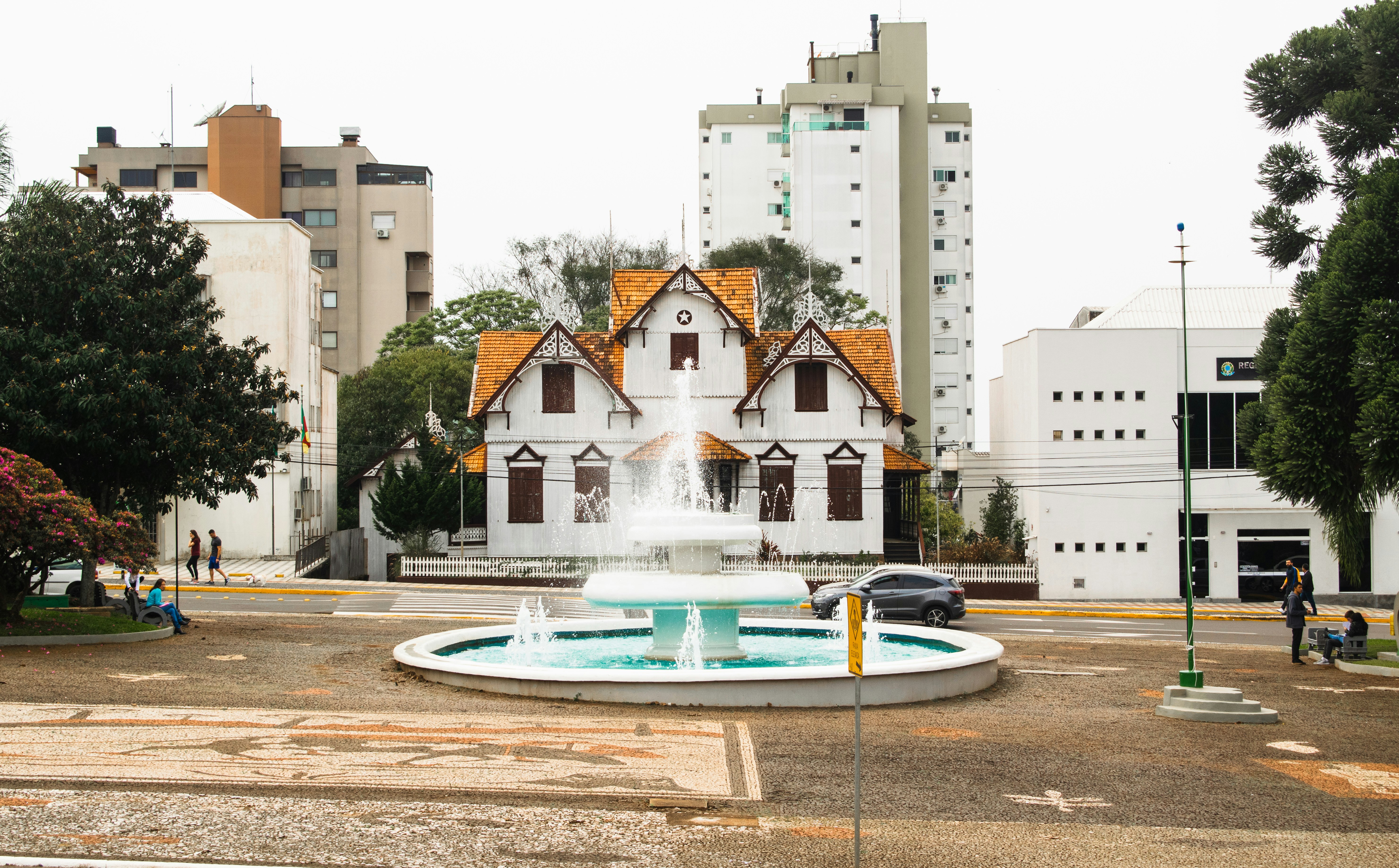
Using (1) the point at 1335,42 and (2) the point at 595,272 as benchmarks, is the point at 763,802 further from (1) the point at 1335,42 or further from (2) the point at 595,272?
(2) the point at 595,272

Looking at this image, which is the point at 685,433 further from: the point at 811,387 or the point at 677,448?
the point at 811,387

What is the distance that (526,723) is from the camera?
48.5 ft

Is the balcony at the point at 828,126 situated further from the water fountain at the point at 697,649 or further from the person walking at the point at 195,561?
the water fountain at the point at 697,649

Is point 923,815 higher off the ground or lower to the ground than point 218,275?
lower

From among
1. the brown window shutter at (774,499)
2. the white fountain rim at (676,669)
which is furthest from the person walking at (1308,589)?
the brown window shutter at (774,499)

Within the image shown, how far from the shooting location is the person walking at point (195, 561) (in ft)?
123

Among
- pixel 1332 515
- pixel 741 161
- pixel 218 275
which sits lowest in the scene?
pixel 1332 515

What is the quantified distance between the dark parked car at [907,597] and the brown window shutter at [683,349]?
17504mm

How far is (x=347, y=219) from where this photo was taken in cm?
8431

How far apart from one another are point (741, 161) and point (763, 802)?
94.0 meters

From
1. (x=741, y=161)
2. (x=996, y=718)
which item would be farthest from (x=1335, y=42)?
(x=741, y=161)

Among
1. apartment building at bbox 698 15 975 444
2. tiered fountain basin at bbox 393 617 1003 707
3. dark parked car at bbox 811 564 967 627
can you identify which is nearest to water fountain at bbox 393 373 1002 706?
tiered fountain basin at bbox 393 617 1003 707

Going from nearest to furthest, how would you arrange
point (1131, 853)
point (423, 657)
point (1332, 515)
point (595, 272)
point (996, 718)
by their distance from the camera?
1. point (1131, 853)
2. point (996, 718)
3. point (423, 657)
4. point (1332, 515)
5. point (595, 272)

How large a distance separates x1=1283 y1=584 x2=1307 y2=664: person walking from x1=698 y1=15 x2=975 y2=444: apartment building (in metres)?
61.2
